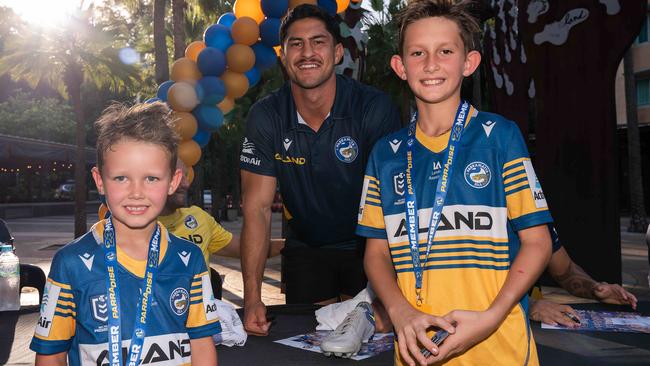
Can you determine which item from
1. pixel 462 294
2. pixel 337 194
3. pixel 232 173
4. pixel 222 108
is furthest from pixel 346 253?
pixel 232 173

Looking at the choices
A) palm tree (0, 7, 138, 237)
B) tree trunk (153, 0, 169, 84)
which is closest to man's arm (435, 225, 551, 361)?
tree trunk (153, 0, 169, 84)

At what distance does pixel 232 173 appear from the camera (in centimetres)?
3250

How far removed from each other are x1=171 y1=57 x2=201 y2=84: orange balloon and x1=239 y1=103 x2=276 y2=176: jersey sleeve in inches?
111

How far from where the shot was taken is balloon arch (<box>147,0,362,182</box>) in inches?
214

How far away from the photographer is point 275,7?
5.45 m

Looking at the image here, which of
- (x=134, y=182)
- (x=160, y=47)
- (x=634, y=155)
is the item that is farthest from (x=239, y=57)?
(x=634, y=155)

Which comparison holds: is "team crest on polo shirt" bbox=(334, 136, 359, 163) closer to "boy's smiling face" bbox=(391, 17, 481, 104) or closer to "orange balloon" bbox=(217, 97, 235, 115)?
"boy's smiling face" bbox=(391, 17, 481, 104)

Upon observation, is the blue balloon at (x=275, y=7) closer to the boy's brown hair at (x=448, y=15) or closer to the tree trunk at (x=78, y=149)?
the boy's brown hair at (x=448, y=15)

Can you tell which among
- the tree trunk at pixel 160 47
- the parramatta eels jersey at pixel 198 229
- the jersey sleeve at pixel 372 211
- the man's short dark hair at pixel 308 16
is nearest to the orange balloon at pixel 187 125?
the parramatta eels jersey at pixel 198 229

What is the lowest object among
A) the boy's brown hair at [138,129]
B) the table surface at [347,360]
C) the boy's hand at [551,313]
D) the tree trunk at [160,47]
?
the table surface at [347,360]

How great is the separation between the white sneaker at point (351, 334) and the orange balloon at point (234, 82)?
376cm

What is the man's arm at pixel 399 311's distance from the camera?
4.71 ft

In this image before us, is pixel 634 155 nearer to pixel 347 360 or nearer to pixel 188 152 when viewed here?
pixel 188 152

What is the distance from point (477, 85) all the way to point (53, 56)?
11.0m
